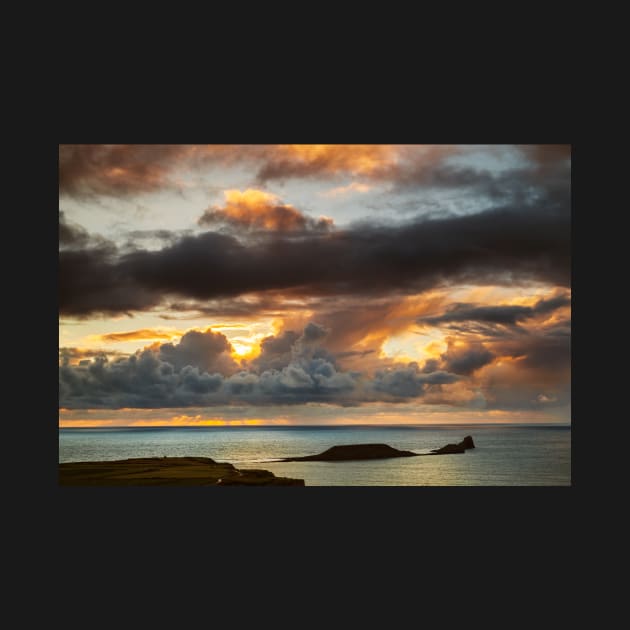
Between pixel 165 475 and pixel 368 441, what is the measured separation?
549 centimetres

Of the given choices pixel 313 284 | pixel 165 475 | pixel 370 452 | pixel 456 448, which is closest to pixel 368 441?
pixel 370 452

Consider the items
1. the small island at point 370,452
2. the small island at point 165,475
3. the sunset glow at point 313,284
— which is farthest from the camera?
the small island at point 370,452

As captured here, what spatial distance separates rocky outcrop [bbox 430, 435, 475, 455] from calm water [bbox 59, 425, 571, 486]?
0.46 ft

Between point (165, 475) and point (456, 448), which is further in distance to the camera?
point (456, 448)

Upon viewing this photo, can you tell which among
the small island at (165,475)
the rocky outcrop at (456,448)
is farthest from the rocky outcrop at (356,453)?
the small island at (165,475)

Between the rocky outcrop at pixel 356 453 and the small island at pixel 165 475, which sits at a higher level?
the rocky outcrop at pixel 356 453

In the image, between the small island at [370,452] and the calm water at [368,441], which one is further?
the small island at [370,452]

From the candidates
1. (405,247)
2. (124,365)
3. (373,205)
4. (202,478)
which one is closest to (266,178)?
(373,205)

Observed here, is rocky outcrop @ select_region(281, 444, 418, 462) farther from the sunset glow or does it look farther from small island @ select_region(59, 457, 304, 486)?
A: small island @ select_region(59, 457, 304, 486)

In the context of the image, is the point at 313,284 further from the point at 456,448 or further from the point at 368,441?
the point at 456,448

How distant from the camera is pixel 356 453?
1903 cm

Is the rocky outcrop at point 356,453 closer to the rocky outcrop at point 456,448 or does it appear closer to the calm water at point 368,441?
the calm water at point 368,441

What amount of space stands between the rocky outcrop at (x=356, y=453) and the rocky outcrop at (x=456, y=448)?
0.66 m

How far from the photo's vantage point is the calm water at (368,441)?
18.2 metres
